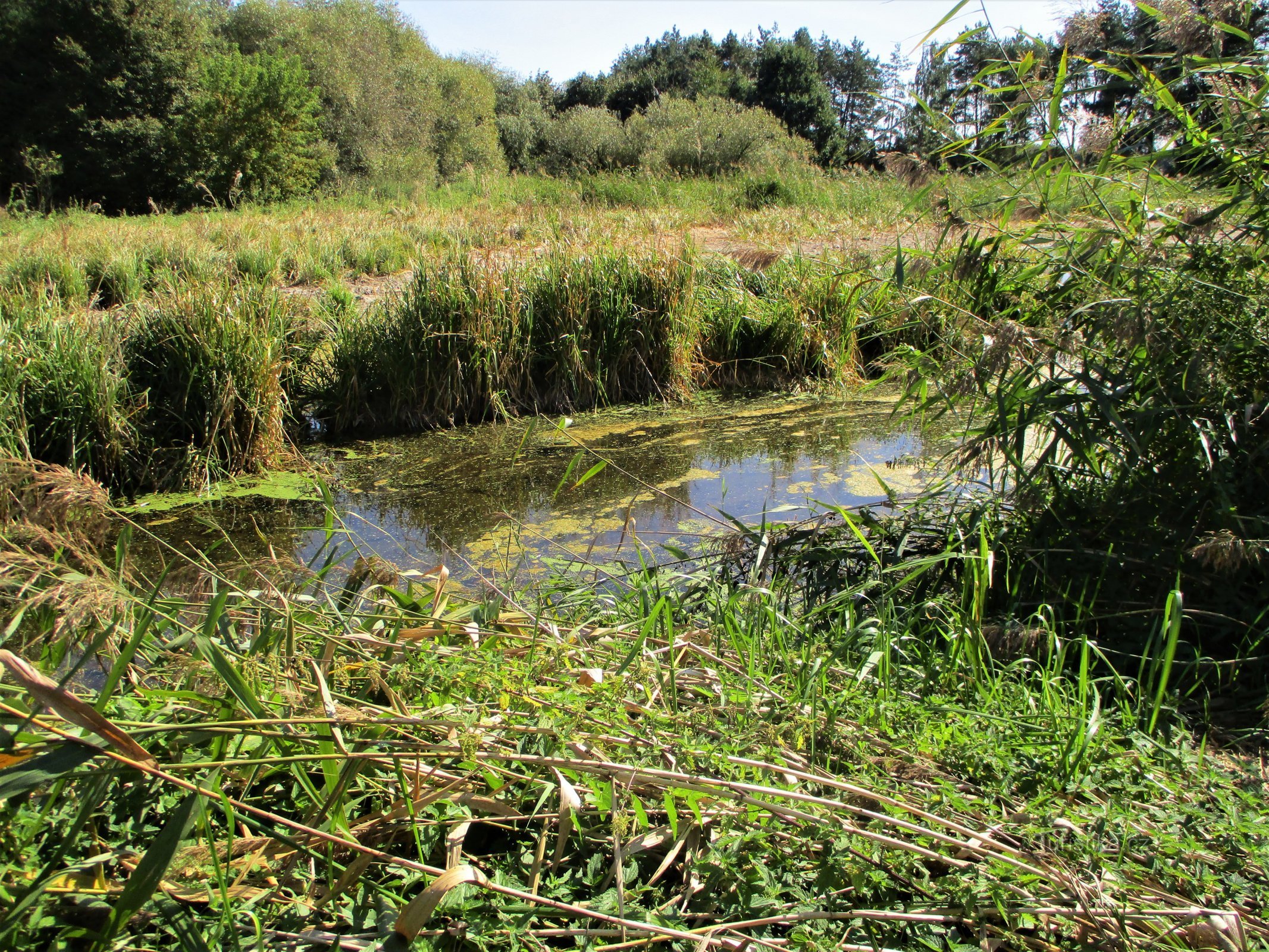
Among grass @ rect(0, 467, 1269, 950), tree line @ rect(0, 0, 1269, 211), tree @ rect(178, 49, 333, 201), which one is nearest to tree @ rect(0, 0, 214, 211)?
tree line @ rect(0, 0, 1269, 211)

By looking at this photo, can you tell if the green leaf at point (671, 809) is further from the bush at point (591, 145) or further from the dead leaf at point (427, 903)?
the bush at point (591, 145)

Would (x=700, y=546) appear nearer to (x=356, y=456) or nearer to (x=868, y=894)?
(x=868, y=894)

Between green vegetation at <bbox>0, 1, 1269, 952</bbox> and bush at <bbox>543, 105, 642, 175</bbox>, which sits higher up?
bush at <bbox>543, 105, 642, 175</bbox>

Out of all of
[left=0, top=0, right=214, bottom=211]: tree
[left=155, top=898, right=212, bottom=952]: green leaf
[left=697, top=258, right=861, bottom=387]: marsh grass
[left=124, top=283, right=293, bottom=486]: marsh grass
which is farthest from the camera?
[left=0, top=0, right=214, bottom=211]: tree

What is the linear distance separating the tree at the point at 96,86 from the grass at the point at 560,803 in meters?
26.1

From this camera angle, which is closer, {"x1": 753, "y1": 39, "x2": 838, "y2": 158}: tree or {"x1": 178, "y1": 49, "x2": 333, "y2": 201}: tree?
{"x1": 178, "y1": 49, "x2": 333, "y2": 201}: tree

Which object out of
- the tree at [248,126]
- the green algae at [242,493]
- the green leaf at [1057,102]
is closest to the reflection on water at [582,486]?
the green algae at [242,493]

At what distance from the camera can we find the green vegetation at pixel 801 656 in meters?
1.30

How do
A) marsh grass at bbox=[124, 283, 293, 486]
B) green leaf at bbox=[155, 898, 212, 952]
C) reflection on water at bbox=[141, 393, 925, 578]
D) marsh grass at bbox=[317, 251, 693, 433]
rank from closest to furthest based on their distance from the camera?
green leaf at bbox=[155, 898, 212, 952] < reflection on water at bbox=[141, 393, 925, 578] < marsh grass at bbox=[124, 283, 293, 486] < marsh grass at bbox=[317, 251, 693, 433]

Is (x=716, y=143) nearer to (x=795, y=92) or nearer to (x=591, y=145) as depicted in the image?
(x=591, y=145)

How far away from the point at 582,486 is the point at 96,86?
88.0ft

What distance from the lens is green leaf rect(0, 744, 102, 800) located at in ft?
3.14

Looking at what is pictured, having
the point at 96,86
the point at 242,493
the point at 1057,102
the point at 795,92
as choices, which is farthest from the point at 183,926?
the point at 795,92

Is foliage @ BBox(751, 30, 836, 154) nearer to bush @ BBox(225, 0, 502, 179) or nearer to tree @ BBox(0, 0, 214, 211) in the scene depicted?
bush @ BBox(225, 0, 502, 179)
